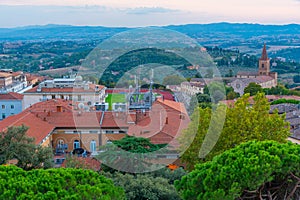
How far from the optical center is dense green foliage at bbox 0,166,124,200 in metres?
7.78

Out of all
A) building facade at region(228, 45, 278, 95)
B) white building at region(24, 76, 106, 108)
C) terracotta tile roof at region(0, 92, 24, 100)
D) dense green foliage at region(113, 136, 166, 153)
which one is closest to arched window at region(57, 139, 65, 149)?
dense green foliage at region(113, 136, 166, 153)

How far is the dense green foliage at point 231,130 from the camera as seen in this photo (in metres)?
14.1

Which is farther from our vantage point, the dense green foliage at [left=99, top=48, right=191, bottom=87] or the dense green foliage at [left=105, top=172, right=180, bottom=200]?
the dense green foliage at [left=99, top=48, right=191, bottom=87]

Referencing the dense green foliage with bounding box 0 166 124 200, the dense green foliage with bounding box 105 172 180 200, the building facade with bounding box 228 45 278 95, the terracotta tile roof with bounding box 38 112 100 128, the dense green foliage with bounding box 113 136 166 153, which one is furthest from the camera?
the building facade with bounding box 228 45 278 95

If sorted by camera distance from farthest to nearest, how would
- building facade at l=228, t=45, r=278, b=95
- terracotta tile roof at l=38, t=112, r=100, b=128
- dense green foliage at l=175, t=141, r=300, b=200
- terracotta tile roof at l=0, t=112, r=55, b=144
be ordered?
building facade at l=228, t=45, r=278, b=95 < terracotta tile roof at l=38, t=112, r=100, b=128 < terracotta tile roof at l=0, t=112, r=55, b=144 < dense green foliage at l=175, t=141, r=300, b=200

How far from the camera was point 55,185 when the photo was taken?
316 inches

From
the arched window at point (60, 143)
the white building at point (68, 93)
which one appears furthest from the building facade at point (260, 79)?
the arched window at point (60, 143)

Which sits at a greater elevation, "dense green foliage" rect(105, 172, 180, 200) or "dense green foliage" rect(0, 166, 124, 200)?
"dense green foliage" rect(0, 166, 124, 200)

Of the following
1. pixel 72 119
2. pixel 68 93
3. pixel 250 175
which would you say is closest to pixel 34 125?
pixel 72 119

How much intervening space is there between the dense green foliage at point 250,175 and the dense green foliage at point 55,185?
5.69ft

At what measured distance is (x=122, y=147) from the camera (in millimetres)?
13961

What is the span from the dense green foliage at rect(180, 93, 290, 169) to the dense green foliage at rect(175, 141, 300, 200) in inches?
206

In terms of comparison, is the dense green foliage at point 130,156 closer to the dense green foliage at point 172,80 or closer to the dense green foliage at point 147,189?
the dense green foliage at point 147,189

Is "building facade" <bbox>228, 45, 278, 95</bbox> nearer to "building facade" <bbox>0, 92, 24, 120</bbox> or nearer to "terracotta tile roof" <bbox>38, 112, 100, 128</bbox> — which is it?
"building facade" <bbox>0, 92, 24, 120</bbox>
